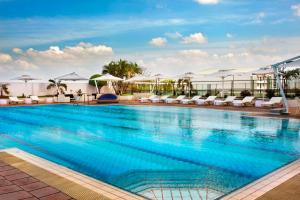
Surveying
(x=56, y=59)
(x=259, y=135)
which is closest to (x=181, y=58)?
(x=56, y=59)

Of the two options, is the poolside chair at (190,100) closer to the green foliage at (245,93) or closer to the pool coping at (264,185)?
the green foliage at (245,93)

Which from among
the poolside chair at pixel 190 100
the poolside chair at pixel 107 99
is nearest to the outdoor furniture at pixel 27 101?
the poolside chair at pixel 107 99

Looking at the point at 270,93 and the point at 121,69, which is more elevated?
the point at 121,69

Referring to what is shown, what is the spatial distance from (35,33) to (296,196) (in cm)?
2288

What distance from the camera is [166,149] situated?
23.1 ft

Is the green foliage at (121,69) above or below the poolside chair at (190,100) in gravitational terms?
above

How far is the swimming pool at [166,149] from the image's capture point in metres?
4.85

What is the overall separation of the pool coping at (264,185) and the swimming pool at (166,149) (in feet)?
1.15

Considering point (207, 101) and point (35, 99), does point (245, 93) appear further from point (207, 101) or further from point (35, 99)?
point (35, 99)

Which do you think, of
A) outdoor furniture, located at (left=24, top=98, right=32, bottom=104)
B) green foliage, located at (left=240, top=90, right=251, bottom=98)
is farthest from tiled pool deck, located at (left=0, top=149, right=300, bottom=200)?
outdoor furniture, located at (left=24, top=98, right=32, bottom=104)

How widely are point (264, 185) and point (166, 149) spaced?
3257 millimetres

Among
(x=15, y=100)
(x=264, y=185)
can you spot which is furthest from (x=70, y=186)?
(x=15, y=100)

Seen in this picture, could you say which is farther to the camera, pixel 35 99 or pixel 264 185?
pixel 35 99

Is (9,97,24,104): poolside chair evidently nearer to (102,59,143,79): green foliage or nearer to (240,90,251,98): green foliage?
(102,59,143,79): green foliage
